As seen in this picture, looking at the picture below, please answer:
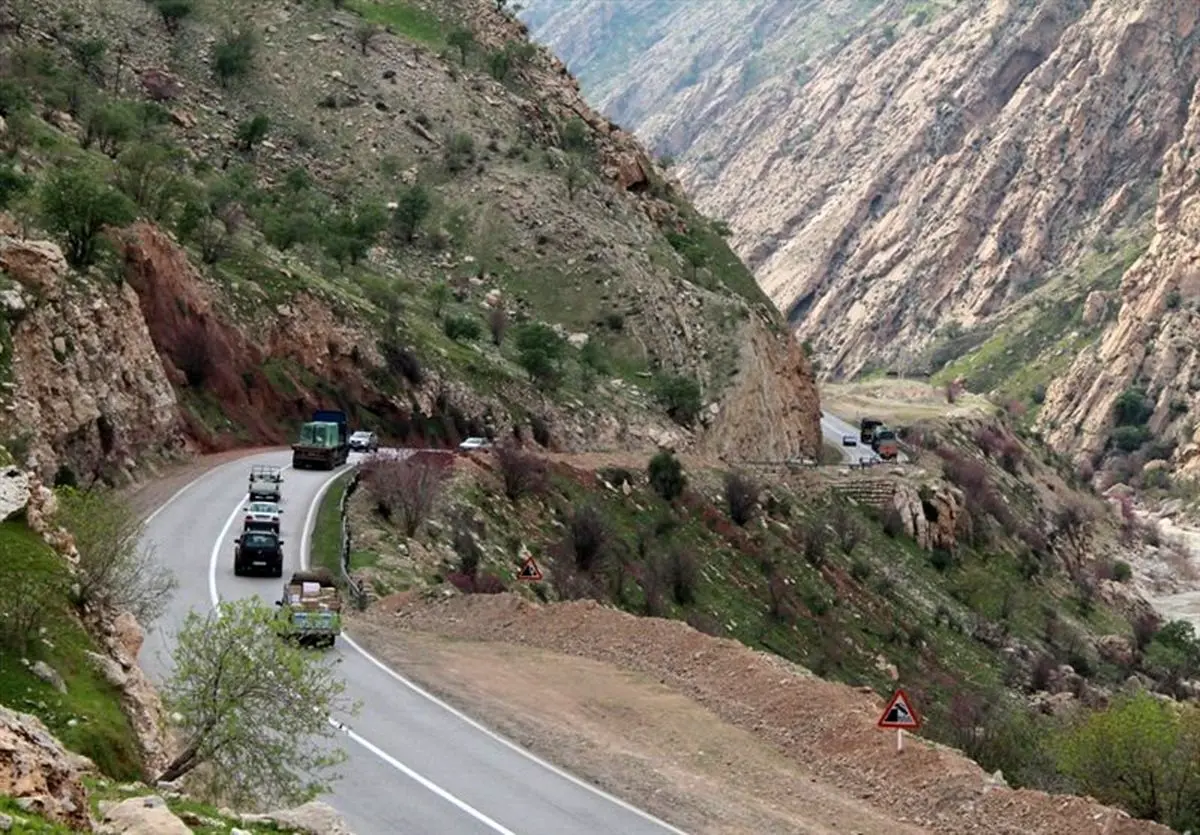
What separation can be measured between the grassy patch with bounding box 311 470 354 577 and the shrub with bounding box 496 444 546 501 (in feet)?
14.7

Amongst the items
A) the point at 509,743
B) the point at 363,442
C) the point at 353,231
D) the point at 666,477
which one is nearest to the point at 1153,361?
the point at 353,231

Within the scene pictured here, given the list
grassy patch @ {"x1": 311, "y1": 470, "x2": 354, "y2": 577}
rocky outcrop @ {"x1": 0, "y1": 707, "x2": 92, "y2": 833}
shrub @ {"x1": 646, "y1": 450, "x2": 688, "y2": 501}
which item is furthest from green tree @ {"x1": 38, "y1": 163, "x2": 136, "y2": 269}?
rocky outcrop @ {"x1": 0, "y1": 707, "x2": 92, "y2": 833}

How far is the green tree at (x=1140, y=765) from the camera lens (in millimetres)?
24266

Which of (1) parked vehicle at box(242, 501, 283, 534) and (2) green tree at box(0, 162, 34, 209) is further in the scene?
(2) green tree at box(0, 162, 34, 209)

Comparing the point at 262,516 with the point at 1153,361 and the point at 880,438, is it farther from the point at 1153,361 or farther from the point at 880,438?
the point at 1153,361

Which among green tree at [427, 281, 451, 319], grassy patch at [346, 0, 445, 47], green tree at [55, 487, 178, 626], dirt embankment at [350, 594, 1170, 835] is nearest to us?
dirt embankment at [350, 594, 1170, 835]

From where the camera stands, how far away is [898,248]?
600 ft

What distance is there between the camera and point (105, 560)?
66.7 feet

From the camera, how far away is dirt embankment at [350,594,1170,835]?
19297 millimetres

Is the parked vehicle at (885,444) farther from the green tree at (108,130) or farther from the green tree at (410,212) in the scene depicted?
the green tree at (108,130)

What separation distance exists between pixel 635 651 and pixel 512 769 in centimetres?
706

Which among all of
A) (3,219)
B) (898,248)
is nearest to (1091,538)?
(3,219)

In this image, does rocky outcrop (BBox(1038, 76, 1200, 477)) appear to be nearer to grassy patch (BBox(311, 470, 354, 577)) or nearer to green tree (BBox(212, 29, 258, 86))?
green tree (BBox(212, 29, 258, 86))

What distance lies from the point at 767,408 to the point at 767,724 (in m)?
54.8
